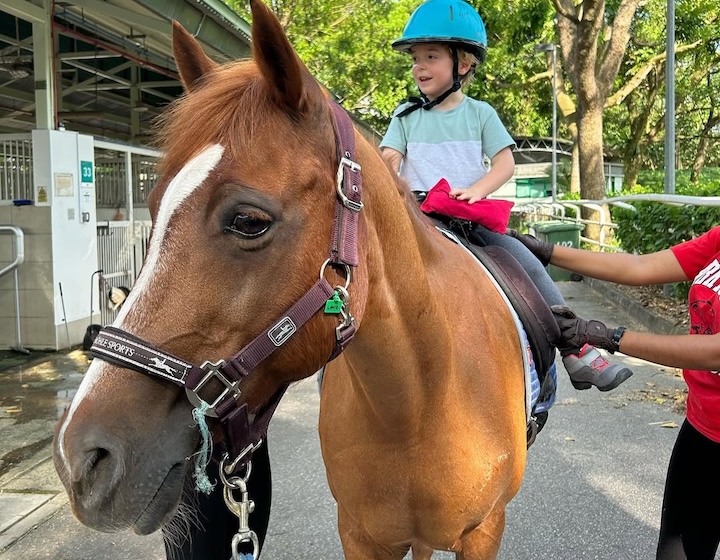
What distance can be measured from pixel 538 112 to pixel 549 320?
90.8 ft

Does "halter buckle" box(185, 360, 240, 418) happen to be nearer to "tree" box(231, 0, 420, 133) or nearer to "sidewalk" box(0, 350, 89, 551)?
"sidewalk" box(0, 350, 89, 551)

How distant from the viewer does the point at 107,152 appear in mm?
9570

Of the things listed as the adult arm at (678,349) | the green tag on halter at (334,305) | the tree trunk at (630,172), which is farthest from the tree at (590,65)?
the tree trunk at (630,172)

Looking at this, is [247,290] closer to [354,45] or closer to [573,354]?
[573,354]

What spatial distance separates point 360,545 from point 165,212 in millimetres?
1504

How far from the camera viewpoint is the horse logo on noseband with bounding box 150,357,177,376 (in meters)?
1.28

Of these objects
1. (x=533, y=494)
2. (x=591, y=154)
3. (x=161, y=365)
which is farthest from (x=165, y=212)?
(x=591, y=154)

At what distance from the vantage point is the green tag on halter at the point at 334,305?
142 cm

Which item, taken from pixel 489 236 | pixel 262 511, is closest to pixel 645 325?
pixel 489 236

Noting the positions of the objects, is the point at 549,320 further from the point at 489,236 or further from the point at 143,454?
the point at 143,454

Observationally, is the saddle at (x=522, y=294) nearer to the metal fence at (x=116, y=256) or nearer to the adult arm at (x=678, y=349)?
the adult arm at (x=678, y=349)

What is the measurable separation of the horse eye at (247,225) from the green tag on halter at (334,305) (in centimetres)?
21

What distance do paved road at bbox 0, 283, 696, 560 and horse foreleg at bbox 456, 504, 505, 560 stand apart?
3.87 feet

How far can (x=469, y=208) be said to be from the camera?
257 cm
